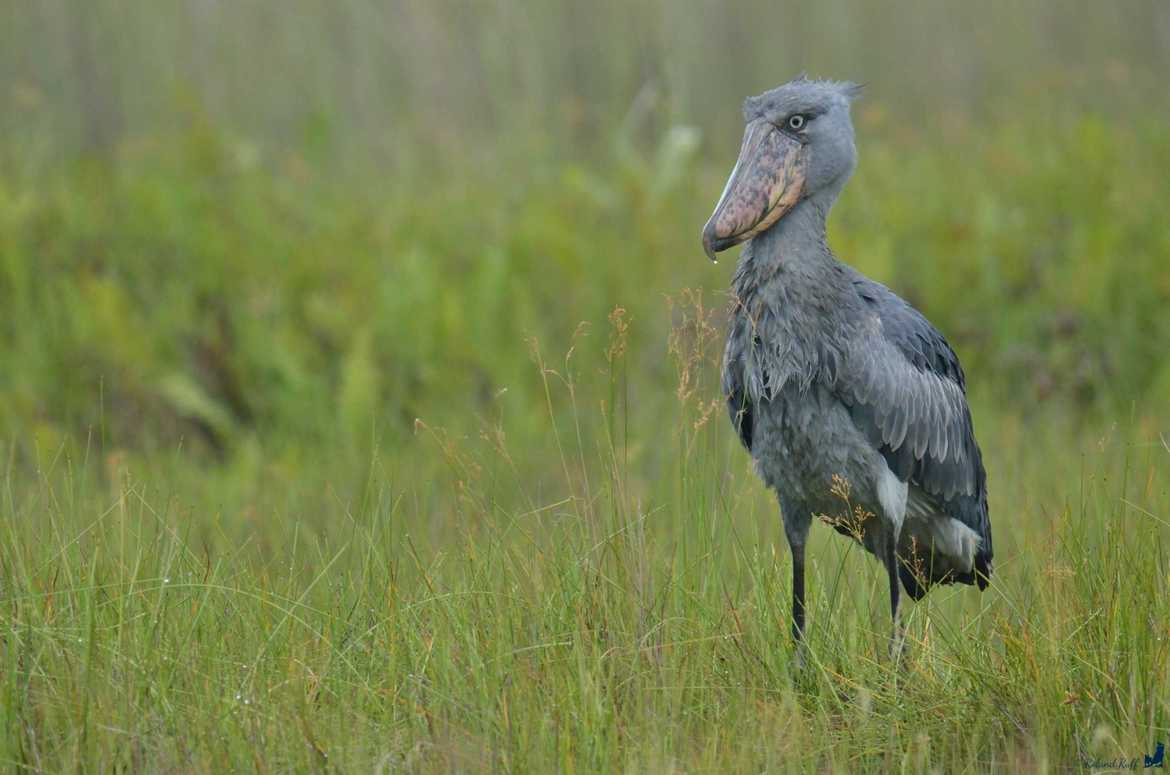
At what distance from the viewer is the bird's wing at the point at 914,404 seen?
4.10 metres

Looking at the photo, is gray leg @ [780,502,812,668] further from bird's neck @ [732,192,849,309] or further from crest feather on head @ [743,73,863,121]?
crest feather on head @ [743,73,863,121]

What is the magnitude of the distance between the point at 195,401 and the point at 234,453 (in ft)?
0.95

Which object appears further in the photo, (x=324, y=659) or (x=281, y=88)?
(x=281, y=88)

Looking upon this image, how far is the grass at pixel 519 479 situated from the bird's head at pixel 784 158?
347 millimetres

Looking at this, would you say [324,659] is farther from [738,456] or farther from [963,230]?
[963,230]

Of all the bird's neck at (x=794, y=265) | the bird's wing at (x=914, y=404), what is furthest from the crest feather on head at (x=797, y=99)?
the bird's wing at (x=914, y=404)

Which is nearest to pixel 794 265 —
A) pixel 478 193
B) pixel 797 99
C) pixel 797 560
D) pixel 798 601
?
pixel 797 99

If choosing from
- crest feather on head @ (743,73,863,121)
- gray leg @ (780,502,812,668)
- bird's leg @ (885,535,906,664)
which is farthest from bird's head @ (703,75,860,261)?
bird's leg @ (885,535,906,664)

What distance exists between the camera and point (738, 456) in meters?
5.75

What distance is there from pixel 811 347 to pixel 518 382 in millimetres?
3399

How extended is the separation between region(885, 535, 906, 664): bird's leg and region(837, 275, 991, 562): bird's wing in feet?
0.79

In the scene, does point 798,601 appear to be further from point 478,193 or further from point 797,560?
point 478,193

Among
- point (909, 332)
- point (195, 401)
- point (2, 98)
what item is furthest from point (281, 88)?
point (909, 332)

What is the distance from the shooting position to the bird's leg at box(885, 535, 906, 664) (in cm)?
351
